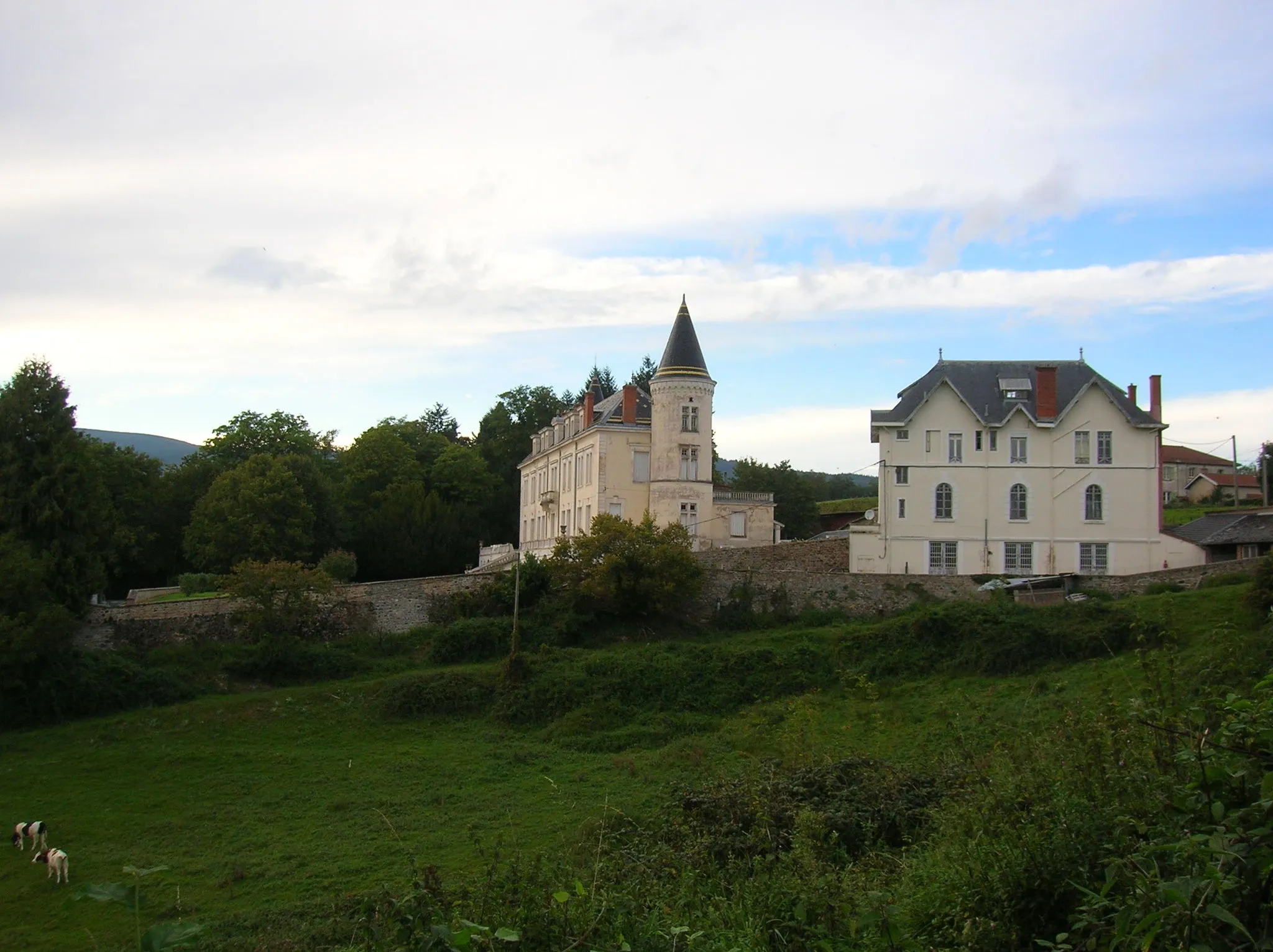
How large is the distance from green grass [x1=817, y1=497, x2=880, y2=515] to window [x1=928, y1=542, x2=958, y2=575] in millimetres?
27823

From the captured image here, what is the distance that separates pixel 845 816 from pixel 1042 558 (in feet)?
90.0

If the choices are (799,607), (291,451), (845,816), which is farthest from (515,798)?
(291,451)

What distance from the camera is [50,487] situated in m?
31.6

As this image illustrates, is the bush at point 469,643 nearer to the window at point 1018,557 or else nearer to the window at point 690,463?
the window at point 690,463

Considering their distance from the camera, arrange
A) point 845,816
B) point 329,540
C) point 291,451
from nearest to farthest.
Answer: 1. point 845,816
2. point 329,540
3. point 291,451

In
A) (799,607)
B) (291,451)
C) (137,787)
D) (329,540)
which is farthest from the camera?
(291,451)

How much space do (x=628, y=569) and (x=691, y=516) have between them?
8.78 m

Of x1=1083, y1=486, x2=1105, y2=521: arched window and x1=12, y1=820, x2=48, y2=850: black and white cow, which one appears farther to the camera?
x1=1083, y1=486, x2=1105, y2=521: arched window

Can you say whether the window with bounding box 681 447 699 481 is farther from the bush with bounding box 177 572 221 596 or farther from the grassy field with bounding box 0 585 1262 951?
the bush with bounding box 177 572 221 596

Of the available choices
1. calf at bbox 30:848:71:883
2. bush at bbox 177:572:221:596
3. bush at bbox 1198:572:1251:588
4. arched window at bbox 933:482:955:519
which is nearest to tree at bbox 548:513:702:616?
arched window at bbox 933:482:955:519

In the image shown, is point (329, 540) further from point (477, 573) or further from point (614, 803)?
point (614, 803)

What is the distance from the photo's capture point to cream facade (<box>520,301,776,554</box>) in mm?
42812

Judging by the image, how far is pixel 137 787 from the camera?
80.6 feet

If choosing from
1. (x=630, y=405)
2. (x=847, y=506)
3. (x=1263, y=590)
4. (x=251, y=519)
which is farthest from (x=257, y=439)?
(x=1263, y=590)
